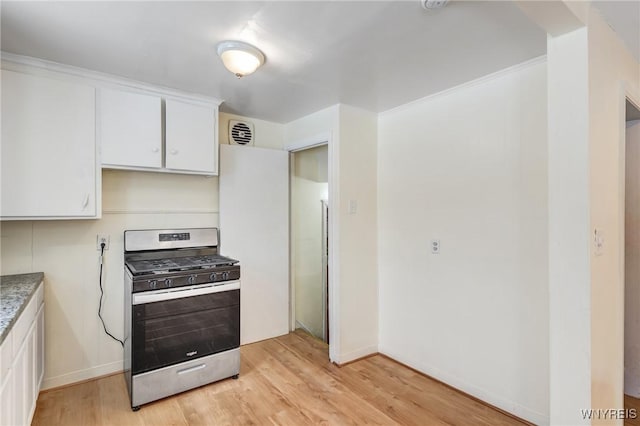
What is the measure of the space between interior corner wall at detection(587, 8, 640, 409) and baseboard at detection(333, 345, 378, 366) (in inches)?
70.9

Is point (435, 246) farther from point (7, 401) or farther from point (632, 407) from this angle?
point (7, 401)

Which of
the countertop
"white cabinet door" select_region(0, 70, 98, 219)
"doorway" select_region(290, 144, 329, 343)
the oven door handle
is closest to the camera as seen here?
the countertop

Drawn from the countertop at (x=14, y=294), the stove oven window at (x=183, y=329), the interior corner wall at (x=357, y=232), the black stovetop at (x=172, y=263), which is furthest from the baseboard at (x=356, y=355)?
the countertop at (x=14, y=294)

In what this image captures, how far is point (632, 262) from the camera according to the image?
2.45 meters

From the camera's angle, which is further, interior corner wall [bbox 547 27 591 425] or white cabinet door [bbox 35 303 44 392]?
white cabinet door [bbox 35 303 44 392]

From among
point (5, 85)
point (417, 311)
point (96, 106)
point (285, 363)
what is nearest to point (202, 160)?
point (96, 106)

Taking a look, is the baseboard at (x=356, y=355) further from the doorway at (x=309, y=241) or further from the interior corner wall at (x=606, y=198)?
the interior corner wall at (x=606, y=198)

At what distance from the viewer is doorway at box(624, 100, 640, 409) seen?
94.7 inches

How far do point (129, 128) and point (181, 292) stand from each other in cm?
129

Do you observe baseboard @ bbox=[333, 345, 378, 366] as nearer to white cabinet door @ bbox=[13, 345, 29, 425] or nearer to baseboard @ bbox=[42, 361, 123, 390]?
baseboard @ bbox=[42, 361, 123, 390]

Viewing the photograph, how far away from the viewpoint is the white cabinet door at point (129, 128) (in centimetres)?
234

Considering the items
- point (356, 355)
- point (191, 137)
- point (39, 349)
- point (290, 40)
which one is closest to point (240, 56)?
point (290, 40)

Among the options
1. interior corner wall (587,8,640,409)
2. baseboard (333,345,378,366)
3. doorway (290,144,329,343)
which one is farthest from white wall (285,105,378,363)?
interior corner wall (587,8,640,409)

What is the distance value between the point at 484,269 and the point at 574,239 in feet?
3.08
